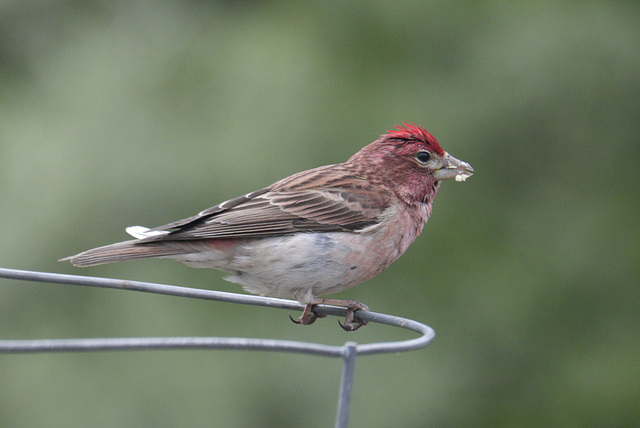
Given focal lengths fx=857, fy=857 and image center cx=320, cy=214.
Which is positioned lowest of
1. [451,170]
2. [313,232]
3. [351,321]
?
[351,321]

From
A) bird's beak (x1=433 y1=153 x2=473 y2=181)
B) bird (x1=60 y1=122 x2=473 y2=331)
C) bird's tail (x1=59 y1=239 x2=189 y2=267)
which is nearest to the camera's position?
bird's tail (x1=59 y1=239 x2=189 y2=267)

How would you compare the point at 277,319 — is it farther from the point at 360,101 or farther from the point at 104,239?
the point at 360,101

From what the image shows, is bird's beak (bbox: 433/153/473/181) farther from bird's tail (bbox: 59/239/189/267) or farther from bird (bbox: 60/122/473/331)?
bird's tail (bbox: 59/239/189/267)

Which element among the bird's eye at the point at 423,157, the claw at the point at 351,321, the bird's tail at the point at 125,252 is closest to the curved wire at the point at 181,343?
the claw at the point at 351,321

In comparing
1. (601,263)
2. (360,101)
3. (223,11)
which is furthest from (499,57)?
(223,11)

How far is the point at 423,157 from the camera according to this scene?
5.03 m

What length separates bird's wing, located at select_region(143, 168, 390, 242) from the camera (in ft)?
14.6

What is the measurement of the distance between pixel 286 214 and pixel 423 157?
94 cm

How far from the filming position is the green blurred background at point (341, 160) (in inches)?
218

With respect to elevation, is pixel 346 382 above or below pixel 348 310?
below

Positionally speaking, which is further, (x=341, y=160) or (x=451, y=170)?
(x=341, y=160)

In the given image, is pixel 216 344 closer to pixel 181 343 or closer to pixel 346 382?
pixel 181 343

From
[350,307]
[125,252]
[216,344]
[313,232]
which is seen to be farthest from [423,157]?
[216,344]

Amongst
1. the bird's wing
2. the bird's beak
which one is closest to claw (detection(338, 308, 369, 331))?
the bird's wing
